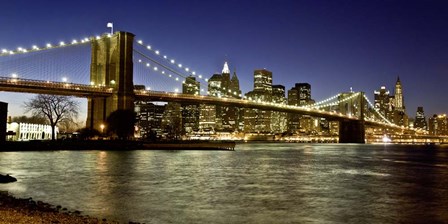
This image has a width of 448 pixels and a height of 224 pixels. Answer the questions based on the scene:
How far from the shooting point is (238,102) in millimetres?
79438

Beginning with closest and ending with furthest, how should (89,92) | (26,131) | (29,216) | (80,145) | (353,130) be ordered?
1. (29,216)
2. (80,145)
3. (89,92)
4. (26,131)
5. (353,130)

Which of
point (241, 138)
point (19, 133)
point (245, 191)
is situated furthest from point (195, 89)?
point (245, 191)

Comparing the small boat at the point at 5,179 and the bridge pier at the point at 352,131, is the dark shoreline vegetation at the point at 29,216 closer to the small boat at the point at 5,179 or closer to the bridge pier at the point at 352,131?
the small boat at the point at 5,179

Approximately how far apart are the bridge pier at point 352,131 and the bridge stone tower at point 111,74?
60900 mm

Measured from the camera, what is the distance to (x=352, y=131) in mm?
113562

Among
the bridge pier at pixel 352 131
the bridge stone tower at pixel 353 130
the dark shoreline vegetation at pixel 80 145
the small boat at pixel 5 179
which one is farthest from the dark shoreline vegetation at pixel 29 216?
the bridge pier at pixel 352 131

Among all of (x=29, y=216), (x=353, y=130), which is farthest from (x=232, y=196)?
(x=353, y=130)

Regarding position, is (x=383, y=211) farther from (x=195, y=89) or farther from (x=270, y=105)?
(x=195, y=89)

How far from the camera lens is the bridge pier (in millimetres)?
110438

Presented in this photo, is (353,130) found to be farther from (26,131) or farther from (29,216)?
(29,216)

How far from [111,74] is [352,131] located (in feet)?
218

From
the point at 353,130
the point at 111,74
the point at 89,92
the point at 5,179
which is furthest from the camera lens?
the point at 353,130

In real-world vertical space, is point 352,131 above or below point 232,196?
→ above

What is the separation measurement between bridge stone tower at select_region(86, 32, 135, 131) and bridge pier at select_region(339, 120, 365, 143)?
2398 inches
